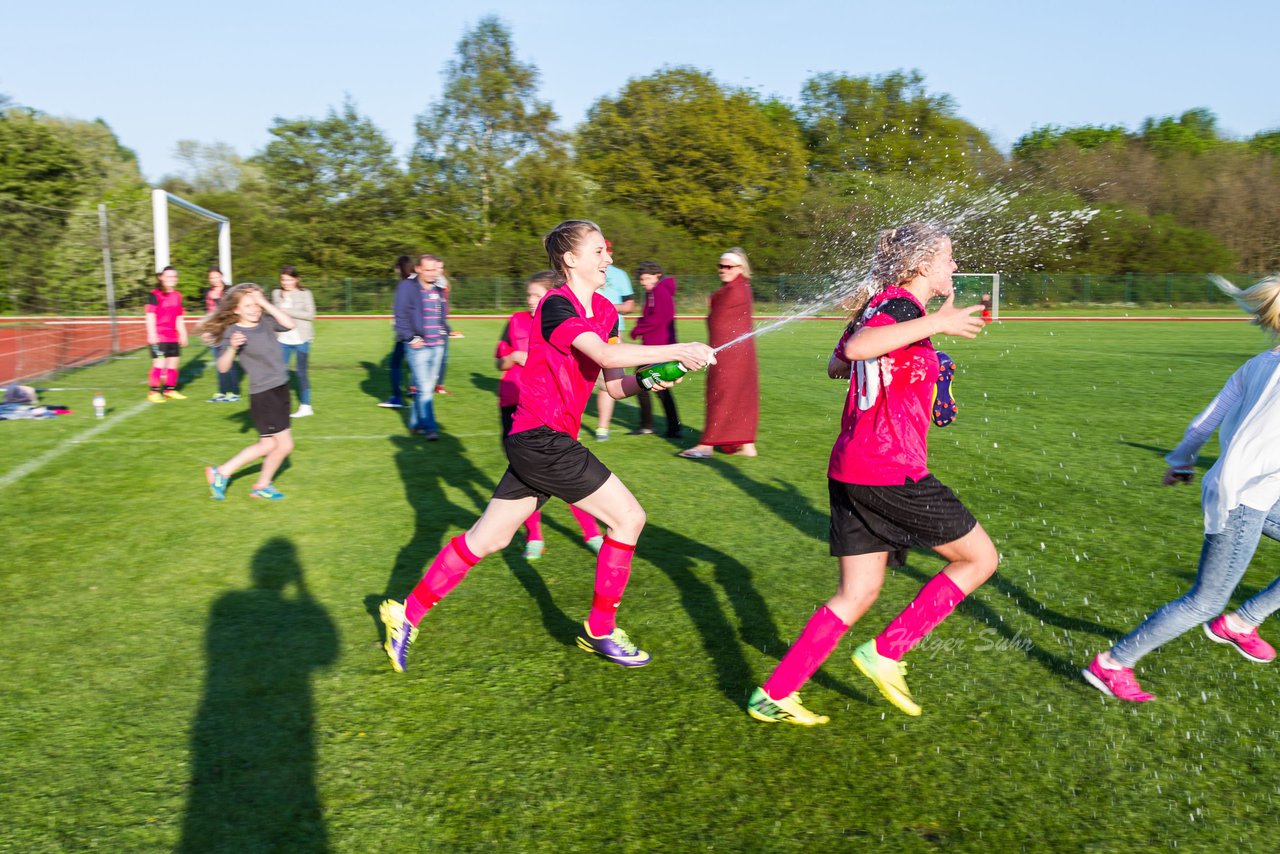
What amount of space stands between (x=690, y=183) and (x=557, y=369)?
46.7m

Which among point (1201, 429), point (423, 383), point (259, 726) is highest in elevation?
point (1201, 429)

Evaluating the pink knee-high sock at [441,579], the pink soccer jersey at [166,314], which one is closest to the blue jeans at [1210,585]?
the pink knee-high sock at [441,579]

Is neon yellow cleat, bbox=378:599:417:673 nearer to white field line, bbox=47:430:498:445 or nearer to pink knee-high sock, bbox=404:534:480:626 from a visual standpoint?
pink knee-high sock, bbox=404:534:480:626

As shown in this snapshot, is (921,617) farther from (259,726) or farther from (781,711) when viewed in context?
(259,726)

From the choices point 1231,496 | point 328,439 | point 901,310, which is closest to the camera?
point 901,310

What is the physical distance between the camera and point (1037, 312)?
4038 cm

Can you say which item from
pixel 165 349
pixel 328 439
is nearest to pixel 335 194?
pixel 165 349

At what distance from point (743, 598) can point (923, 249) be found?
2.48 m

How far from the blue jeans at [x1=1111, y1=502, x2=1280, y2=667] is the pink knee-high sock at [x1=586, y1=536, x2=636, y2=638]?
208 cm

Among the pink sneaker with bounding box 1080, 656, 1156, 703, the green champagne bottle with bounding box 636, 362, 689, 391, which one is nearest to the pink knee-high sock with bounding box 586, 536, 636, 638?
the green champagne bottle with bounding box 636, 362, 689, 391

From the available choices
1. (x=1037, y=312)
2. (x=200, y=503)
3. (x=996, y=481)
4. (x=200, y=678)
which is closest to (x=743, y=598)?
(x=200, y=678)

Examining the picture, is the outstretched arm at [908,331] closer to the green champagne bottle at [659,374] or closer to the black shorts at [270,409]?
the green champagne bottle at [659,374]

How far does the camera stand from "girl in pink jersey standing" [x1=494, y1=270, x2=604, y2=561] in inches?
241

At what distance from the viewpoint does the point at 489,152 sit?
4766 cm
